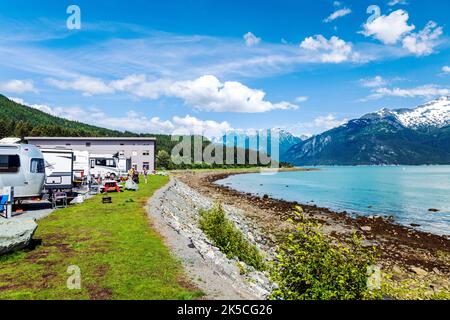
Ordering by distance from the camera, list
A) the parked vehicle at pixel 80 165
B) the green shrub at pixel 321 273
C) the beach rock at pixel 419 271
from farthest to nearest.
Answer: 1. the parked vehicle at pixel 80 165
2. the beach rock at pixel 419 271
3. the green shrub at pixel 321 273

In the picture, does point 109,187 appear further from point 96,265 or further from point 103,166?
point 96,265

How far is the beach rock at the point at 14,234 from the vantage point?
11719mm

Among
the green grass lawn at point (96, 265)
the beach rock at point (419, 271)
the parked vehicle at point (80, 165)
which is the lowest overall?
the beach rock at point (419, 271)

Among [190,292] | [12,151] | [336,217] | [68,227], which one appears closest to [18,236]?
[68,227]

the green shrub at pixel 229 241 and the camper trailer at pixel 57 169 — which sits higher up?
the camper trailer at pixel 57 169

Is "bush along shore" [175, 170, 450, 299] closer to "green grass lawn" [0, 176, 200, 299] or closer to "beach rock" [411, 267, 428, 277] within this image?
"beach rock" [411, 267, 428, 277]

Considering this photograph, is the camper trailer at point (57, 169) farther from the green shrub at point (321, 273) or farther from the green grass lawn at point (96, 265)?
the green shrub at point (321, 273)

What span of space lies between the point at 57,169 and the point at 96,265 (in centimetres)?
2155

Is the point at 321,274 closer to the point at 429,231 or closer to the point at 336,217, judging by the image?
the point at 429,231

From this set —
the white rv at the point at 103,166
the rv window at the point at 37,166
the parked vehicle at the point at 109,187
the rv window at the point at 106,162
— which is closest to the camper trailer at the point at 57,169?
the rv window at the point at 37,166

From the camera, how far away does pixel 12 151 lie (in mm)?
21641

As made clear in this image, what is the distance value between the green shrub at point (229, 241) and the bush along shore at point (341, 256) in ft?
2.85

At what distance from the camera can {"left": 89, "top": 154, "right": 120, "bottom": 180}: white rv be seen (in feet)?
169
